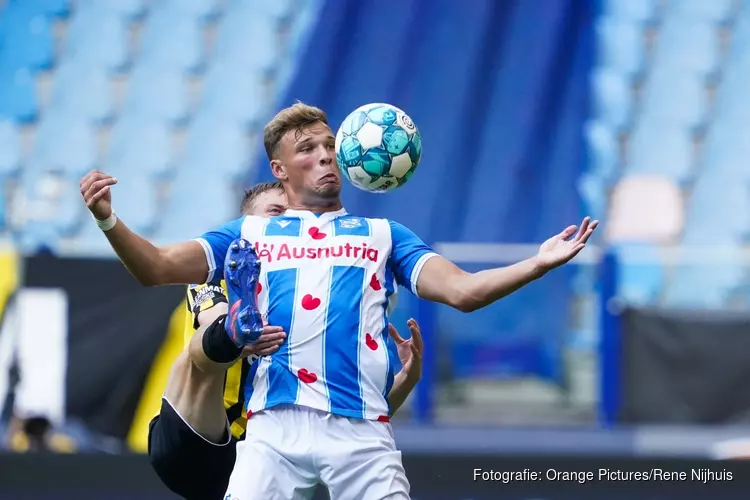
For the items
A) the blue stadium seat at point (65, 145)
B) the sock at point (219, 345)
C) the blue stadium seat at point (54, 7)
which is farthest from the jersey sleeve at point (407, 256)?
the blue stadium seat at point (54, 7)

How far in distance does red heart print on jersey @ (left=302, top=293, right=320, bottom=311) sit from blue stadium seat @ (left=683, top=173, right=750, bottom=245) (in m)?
9.34

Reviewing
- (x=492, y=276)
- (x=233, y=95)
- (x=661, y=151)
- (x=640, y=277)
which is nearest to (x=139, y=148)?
(x=233, y=95)

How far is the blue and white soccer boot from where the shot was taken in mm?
3748

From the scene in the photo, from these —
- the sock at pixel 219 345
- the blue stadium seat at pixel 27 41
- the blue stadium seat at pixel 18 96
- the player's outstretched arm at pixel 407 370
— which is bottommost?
the player's outstretched arm at pixel 407 370

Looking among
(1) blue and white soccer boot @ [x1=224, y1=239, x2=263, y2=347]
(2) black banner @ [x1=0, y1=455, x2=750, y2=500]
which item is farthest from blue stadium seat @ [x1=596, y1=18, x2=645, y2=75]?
(1) blue and white soccer boot @ [x1=224, y1=239, x2=263, y2=347]

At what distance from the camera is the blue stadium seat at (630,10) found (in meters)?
14.3

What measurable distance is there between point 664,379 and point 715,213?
517cm

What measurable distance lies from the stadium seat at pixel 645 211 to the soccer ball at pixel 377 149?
830 cm

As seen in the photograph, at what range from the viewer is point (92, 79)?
14344 millimetres

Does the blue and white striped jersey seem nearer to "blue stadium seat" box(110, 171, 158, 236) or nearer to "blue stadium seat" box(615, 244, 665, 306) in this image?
"blue stadium seat" box(615, 244, 665, 306)

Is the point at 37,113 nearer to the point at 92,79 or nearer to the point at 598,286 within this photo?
the point at 92,79

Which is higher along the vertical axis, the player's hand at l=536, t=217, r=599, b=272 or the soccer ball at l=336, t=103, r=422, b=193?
the soccer ball at l=336, t=103, r=422, b=193

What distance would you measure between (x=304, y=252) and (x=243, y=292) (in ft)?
1.19

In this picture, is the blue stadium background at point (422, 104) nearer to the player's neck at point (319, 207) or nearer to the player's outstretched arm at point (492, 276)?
the player's neck at point (319, 207)
